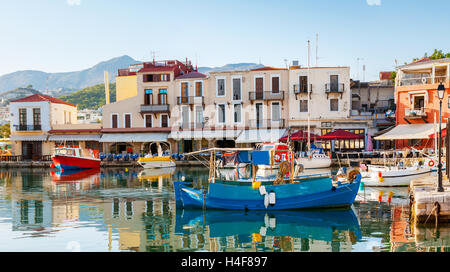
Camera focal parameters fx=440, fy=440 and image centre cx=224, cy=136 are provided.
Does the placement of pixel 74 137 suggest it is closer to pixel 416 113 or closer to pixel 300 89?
pixel 300 89

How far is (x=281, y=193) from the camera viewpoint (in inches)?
669

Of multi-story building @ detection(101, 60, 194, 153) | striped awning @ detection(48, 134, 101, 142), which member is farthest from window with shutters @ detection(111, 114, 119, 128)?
striped awning @ detection(48, 134, 101, 142)

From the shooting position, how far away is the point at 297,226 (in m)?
14.8

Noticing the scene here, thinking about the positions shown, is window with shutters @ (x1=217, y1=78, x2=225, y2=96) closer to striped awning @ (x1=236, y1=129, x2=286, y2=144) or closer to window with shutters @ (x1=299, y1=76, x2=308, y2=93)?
striped awning @ (x1=236, y1=129, x2=286, y2=144)

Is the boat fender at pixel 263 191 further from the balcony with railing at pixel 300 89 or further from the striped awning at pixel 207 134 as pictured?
the balcony with railing at pixel 300 89

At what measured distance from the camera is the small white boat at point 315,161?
35.2 metres

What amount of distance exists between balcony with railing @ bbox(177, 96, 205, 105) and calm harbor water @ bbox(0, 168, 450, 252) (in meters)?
24.8

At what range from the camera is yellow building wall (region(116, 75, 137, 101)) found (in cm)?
5228

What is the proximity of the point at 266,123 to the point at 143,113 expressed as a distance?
13422 millimetres

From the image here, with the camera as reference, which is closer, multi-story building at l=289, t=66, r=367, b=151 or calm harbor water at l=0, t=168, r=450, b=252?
calm harbor water at l=0, t=168, r=450, b=252

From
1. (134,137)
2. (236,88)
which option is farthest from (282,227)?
(134,137)

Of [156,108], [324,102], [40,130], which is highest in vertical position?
[324,102]

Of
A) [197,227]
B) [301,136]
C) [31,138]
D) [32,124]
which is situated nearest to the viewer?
[197,227]

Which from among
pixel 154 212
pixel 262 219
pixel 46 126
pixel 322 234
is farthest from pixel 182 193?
pixel 46 126
